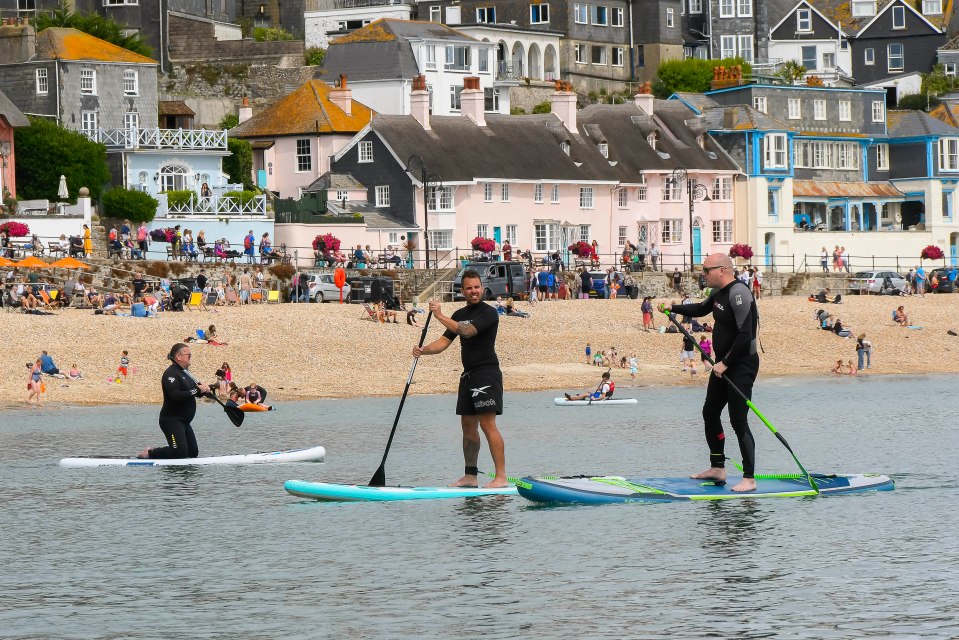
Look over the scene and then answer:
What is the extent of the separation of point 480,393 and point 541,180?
185ft

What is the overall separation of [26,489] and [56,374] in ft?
58.0

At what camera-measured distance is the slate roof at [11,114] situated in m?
65.3

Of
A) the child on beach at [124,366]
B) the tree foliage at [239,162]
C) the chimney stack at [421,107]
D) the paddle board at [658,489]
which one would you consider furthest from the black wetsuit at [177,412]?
the chimney stack at [421,107]

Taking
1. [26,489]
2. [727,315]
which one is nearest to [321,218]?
[26,489]

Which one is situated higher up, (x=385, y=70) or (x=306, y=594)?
(x=385, y=70)

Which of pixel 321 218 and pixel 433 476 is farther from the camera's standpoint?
pixel 321 218

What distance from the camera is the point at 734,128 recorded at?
83125 mm

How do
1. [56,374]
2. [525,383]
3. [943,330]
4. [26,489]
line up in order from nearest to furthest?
1. [26,489]
2. [56,374]
3. [525,383]
4. [943,330]

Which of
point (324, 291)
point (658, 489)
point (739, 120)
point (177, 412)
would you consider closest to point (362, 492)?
point (658, 489)

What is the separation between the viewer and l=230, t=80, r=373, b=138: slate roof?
76500 millimetres

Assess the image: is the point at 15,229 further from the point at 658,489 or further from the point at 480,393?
the point at 658,489

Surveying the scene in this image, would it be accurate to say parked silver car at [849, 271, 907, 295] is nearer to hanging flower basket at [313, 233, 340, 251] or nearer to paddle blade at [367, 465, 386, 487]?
hanging flower basket at [313, 233, 340, 251]

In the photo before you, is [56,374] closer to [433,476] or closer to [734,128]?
[433,476]

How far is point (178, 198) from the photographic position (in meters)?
65.4
